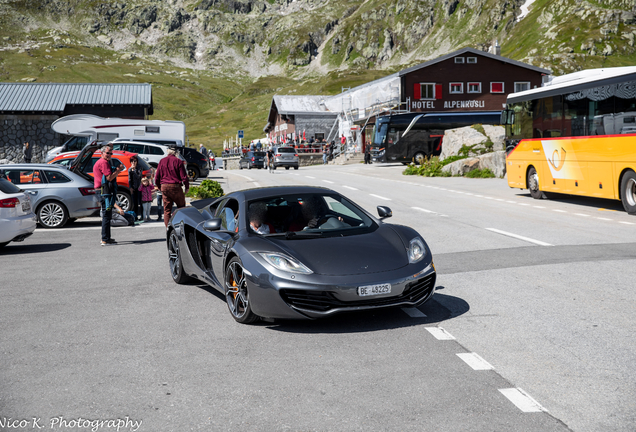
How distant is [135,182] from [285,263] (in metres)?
11.9

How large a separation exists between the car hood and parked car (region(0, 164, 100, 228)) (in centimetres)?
1057

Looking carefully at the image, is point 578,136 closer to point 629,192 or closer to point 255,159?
point 629,192

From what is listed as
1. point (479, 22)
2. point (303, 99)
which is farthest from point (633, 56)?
point (303, 99)

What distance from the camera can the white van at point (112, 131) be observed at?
1302 inches

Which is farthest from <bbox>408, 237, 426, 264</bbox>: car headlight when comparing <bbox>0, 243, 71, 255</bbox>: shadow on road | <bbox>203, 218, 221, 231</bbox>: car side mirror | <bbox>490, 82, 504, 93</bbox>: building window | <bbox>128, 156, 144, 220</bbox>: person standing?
<bbox>490, 82, 504, 93</bbox>: building window

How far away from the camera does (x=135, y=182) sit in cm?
1667

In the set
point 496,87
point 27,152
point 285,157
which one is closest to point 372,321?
point 27,152

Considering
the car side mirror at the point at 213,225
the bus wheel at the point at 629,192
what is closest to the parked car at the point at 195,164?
the bus wheel at the point at 629,192

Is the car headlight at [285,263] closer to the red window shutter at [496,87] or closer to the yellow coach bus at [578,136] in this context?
the yellow coach bus at [578,136]

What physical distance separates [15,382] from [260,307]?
202 centimetres

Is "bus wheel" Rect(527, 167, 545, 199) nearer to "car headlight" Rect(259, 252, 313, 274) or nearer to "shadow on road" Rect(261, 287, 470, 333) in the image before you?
"shadow on road" Rect(261, 287, 470, 333)

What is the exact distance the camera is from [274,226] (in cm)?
662

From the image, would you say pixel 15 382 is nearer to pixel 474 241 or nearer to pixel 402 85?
pixel 474 241

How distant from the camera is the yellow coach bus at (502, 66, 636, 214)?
15093mm
